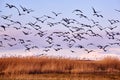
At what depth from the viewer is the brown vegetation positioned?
29328 mm

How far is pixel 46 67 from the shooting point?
3028 centimetres

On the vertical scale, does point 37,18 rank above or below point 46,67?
above

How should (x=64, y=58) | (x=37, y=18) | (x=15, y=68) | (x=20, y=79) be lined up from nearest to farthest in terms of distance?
(x=37, y=18)
(x=20, y=79)
(x=15, y=68)
(x=64, y=58)

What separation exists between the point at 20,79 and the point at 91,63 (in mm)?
9610

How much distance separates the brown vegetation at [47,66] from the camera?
96.2ft

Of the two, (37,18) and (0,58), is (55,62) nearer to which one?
(0,58)

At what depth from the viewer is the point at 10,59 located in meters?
30.0

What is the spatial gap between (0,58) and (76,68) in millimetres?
5594

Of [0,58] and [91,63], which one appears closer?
[0,58]

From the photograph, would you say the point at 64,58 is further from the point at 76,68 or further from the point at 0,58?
the point at 0,58

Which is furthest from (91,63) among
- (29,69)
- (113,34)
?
(113,34)

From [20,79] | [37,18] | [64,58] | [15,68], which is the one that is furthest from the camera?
[64,58]

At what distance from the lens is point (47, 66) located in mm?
30312

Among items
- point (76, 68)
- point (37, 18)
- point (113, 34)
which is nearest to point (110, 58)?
point (76, 68)
